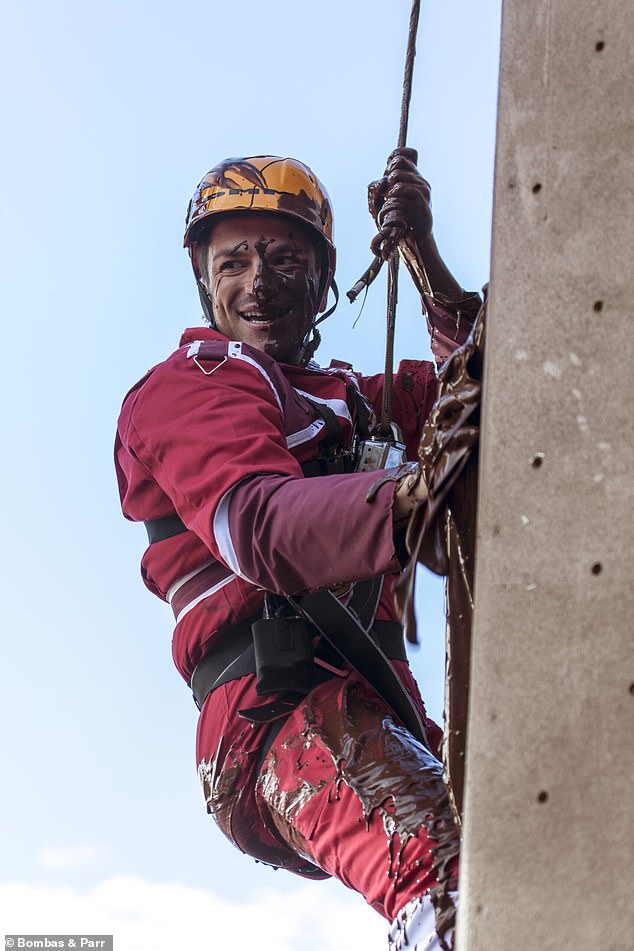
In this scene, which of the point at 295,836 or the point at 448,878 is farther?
the point at 295,836

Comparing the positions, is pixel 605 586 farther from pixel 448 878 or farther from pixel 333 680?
pixel 333 680

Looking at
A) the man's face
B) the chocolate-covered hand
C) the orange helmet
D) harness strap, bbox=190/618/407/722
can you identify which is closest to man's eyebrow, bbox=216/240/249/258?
the man's face

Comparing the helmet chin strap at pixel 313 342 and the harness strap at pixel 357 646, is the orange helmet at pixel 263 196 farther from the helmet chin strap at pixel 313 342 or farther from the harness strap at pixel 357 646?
the harness strap at pixel 357 646

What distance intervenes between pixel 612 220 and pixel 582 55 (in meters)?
0.38

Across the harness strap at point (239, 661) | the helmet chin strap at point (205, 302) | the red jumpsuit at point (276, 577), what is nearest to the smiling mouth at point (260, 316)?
the helmet chin strap at point (205, 302)

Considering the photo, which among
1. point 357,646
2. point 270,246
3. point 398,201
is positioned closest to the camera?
point 357,646

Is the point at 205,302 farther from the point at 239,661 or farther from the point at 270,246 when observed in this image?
the point at 239,661

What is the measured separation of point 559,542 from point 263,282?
3.17m

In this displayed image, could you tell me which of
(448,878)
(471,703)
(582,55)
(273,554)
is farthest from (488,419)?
(448,878)

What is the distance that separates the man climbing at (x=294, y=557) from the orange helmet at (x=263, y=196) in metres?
0.02

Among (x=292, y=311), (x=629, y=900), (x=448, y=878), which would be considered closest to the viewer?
(x=629, y=900)

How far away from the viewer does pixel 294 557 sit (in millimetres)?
3283

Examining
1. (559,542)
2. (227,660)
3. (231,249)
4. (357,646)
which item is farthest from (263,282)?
(559,542)

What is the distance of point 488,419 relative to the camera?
2.48 m
